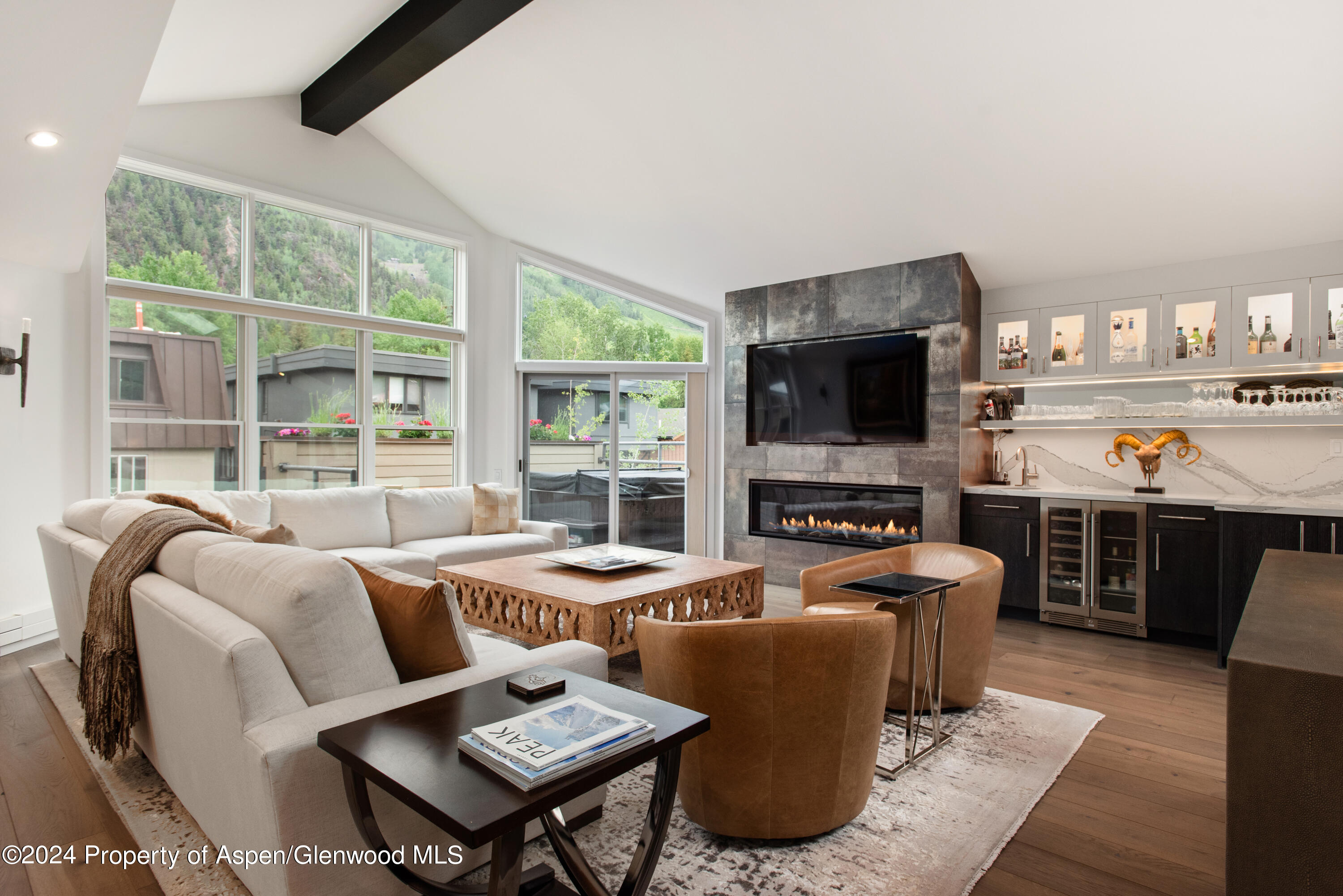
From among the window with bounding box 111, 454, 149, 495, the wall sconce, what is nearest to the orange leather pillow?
the wall sconce

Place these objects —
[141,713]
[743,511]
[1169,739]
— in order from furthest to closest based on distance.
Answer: [743,511] → [1169,739] → [141,713]

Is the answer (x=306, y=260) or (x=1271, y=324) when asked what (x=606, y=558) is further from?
(x=1271, y=324)

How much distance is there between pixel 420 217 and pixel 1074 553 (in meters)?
5.60

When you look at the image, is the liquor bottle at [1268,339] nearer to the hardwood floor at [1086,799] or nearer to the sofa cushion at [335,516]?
the hardwood floor at [1086,799]

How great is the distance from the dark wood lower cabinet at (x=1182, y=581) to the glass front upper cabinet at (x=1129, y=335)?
995 mm

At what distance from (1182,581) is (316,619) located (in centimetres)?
463

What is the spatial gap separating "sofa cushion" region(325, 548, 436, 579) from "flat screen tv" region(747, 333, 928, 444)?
2882mm

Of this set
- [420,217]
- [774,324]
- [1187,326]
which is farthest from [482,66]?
[1187,326]

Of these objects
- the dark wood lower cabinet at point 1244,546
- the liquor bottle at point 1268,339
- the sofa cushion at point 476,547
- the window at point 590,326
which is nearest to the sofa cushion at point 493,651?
the sofa cushion at point 476,547

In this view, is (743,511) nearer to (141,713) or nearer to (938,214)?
(938,214)

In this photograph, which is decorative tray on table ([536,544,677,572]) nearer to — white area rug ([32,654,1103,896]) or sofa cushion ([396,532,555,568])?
sofa cushion ([396,532,555,568])

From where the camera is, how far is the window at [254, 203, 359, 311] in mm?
5184

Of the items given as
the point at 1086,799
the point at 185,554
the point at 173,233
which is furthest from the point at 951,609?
the point at 173,233

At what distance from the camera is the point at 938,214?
450 cm
